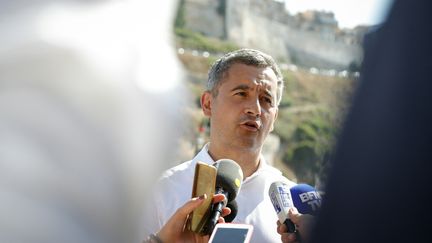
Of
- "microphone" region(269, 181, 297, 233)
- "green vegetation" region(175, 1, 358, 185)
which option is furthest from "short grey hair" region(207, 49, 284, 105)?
"green vegetation" region(175, 1, 358, 185)

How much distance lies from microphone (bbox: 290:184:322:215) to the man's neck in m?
0.63

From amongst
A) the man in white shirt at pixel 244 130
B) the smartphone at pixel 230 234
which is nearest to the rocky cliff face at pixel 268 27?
the man in white shirt at pixel 244 130

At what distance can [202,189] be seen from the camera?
93.4 inches

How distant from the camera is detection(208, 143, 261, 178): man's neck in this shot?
3357 millimetres

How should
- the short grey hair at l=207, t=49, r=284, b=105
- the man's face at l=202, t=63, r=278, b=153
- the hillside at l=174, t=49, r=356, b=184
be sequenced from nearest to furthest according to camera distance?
the man's face at l=202, t=63, r=278, b=153 → the short grey hair at l=207, t=49, r=284, b=105 → the hillside at l=174, t=49, r=356, b=184

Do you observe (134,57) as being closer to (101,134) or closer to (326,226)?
(101,134)

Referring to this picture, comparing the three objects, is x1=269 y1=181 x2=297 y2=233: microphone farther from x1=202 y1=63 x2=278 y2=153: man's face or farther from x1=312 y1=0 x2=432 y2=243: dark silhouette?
x1=312 y1=0 x2=432 y2=243: dark silhouette

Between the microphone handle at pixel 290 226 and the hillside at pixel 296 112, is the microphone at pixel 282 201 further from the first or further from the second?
the hillside at pixel 296 112

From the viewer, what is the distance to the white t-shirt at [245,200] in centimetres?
306

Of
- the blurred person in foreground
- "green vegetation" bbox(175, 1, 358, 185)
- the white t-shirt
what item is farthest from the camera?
"green vegetation" bbox(175, 1, 358, 185)

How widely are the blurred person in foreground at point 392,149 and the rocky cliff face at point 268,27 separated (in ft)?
194

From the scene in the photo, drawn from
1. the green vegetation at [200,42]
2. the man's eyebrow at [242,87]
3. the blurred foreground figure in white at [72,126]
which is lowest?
the green vegetation at [200,42]

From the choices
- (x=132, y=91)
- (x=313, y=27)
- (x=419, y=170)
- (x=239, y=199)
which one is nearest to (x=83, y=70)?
(x=132, y=91)

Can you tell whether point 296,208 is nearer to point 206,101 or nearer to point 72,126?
point 206,101
